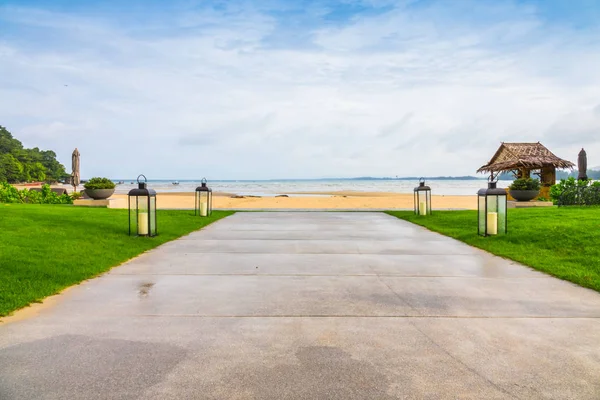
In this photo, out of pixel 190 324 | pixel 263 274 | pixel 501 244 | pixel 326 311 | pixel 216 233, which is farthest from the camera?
pixel 216 233

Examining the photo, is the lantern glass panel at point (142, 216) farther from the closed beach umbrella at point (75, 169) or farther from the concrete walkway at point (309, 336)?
the closed beach umbrella at point (75, 169)

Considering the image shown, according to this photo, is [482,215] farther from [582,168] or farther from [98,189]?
[98,189]

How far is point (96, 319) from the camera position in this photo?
5328 millimetres

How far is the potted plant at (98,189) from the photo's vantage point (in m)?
23.5

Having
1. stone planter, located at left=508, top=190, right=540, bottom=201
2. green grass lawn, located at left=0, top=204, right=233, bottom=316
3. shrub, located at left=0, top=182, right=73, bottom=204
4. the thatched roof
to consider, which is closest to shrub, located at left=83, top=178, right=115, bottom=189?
shrub, located at left=0, top=182, right=73, bottom=204

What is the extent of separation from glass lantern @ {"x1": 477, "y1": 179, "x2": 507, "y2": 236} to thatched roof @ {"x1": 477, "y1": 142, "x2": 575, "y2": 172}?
17.7 meters

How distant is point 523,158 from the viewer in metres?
29.5

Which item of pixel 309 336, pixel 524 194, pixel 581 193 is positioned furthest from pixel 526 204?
pixel 309 336

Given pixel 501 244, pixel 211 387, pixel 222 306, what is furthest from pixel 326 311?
pixel 501 244

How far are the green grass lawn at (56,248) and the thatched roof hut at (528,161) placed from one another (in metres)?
22.2

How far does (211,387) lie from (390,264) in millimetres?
6101

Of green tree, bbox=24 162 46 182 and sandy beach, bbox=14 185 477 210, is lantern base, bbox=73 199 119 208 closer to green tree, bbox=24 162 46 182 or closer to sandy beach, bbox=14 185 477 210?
sandy beach, bbox=14 185 477 210

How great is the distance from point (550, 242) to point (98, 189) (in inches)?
816

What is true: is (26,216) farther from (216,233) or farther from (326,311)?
(326,311)
